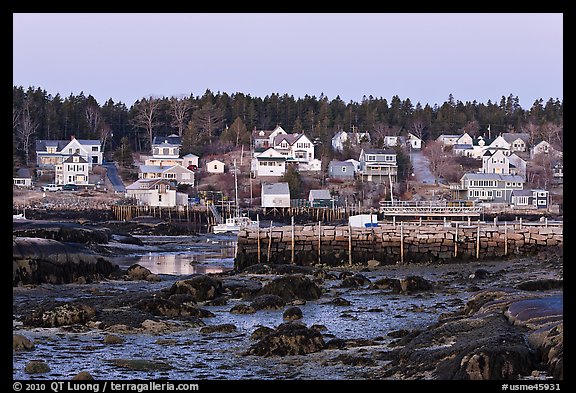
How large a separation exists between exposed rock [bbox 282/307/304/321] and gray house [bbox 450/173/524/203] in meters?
75.9

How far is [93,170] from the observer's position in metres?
109

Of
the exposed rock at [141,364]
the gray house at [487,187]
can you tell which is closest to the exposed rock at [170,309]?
the exposed rock at [141,364]

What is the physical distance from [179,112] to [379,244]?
99.3 meters

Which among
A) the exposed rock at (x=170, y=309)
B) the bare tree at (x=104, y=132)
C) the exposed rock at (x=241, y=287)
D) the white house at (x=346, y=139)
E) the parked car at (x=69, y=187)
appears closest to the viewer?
the exposed rock at (x=170, y=309)

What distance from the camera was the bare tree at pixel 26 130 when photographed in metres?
114

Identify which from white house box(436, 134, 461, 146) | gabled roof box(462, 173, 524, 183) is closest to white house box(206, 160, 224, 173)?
gabled roof box(462, 173, 524, 183)

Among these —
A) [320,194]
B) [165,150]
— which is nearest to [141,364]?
[320,194]

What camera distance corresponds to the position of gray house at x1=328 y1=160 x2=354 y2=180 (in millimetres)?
108019

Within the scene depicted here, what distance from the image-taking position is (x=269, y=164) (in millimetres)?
107438

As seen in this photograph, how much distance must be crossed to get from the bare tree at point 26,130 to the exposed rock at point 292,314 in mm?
96744

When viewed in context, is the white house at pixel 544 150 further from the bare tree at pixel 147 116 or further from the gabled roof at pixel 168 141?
the bare tree at pixel 147 116
